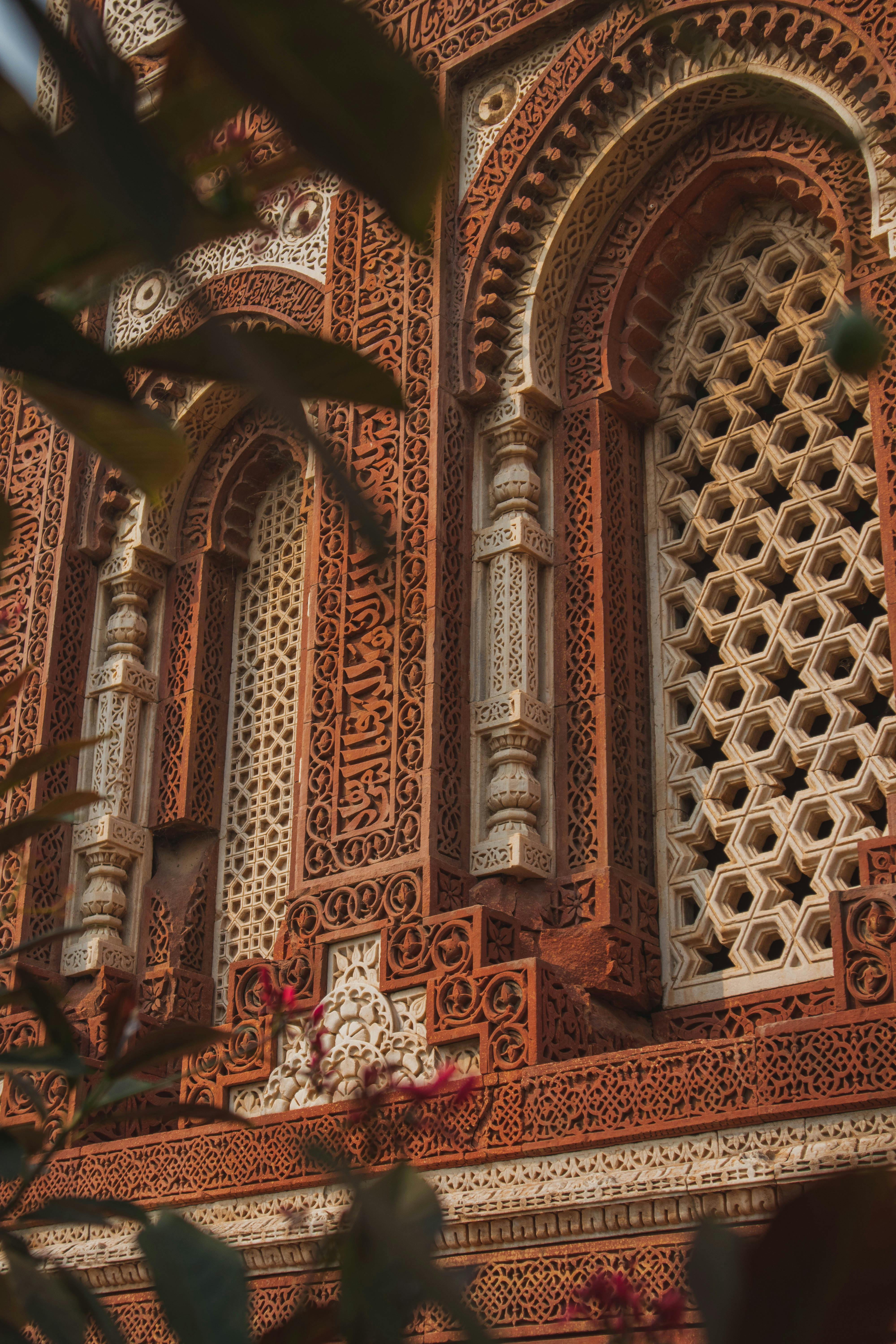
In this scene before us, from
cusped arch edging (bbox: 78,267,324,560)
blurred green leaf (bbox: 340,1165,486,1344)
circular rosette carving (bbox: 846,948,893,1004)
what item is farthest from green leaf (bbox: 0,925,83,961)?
cusped arch edging (bbox: 78,267,324,560)

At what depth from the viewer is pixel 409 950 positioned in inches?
208

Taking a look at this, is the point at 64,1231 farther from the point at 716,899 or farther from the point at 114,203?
the point at 114,203

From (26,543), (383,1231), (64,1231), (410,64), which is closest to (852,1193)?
(383,1231)

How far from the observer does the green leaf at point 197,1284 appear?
110 centimetres

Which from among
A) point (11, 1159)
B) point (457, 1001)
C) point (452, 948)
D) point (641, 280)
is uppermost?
point (641, 280)

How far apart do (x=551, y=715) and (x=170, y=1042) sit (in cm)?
429

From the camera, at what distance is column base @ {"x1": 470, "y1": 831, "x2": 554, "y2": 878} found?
542 centimetres

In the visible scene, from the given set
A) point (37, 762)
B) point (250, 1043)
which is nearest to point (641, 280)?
point (250, 1043)

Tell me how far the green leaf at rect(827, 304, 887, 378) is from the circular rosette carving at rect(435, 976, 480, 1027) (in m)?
4.18

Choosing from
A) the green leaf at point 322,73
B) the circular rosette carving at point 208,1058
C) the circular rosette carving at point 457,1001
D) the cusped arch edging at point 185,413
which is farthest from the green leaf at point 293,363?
the cusped arch edging at point 185,413

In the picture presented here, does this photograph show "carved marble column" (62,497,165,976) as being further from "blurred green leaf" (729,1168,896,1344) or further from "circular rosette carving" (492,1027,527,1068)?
"blurred green leaf" (729,1168,896,1344)

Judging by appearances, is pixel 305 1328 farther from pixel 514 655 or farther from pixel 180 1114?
pixel 514 655

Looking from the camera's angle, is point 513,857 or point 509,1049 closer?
point 509,1049

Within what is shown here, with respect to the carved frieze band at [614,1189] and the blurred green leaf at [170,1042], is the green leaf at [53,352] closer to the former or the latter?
the blurred green leaf at [170,1042]
